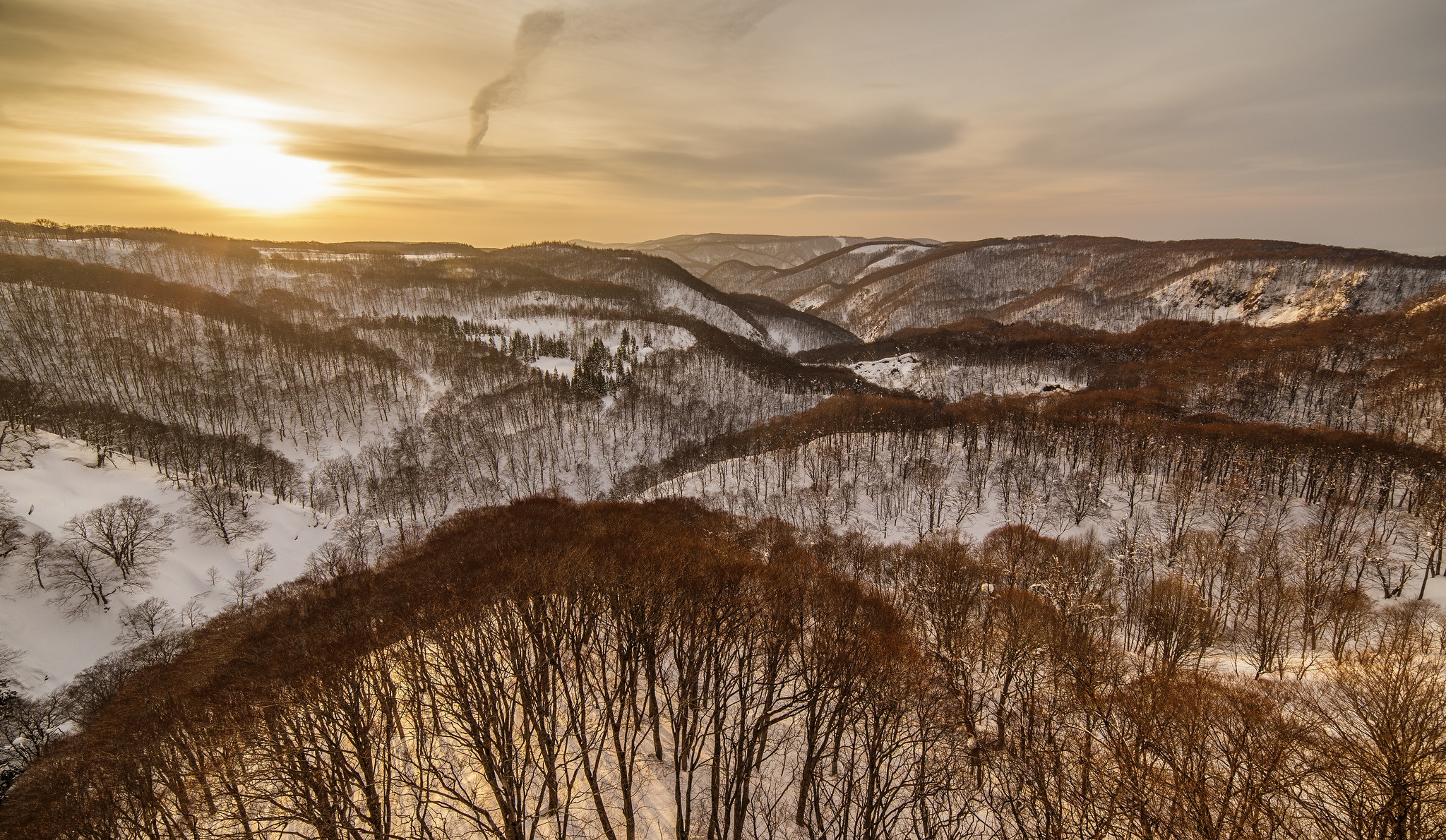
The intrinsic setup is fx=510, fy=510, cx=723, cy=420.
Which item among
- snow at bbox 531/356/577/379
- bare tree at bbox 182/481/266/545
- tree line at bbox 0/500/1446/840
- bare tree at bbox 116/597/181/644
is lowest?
bare tree at bbox 116/597/181/644

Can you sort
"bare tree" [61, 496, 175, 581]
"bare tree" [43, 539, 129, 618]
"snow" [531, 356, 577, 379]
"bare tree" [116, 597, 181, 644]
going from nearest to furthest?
"bare tree" [43, 539, 129, 618]
"bare tree" [116, 597, 181, 644]
"bare tree" [61, 496, 175, 581]
"snow" [531, 356, 577, 379]

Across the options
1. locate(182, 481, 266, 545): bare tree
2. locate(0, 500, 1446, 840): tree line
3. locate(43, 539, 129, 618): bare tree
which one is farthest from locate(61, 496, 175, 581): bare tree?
locate(0, 500, 1446, 840): tree line

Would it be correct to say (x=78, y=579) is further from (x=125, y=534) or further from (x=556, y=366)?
(x=556, y=366)

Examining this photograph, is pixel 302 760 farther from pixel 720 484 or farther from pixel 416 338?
pixel 416 338

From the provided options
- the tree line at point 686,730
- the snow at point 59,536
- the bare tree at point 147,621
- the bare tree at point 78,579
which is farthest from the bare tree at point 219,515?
the tree line at point 686,730

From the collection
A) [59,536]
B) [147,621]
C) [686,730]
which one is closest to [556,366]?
[59,536]

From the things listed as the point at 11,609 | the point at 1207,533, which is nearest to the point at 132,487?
the point at 11,609

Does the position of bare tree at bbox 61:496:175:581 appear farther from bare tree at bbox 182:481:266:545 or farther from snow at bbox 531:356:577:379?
→ snow at bbox 531:356:577:379
